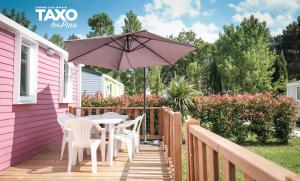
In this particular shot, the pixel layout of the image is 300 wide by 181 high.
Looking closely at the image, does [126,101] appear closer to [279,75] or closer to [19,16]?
[279,75]

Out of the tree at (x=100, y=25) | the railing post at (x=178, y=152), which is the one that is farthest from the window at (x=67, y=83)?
the tree at (x=100, y=25)

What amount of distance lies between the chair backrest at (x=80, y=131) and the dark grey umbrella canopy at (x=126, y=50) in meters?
1.32

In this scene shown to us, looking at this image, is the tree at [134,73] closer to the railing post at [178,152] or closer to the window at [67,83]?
the window at [67,83]

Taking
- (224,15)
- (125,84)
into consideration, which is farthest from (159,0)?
(125,84)

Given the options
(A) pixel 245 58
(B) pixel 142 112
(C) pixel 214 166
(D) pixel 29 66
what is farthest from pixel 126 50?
(A) pixel 245 58

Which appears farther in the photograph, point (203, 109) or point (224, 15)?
point (224, 15)

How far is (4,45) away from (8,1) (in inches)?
1453

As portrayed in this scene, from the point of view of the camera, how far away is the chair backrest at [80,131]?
13.8 ft

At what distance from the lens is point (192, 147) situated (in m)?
2.33

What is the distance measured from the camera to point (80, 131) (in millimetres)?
4230

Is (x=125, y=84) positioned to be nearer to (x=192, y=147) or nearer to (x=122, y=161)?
(x=122, y=161)

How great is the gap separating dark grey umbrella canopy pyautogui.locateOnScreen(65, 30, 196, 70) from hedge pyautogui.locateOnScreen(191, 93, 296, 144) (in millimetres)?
2391

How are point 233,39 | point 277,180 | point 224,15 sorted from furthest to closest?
1. point 224,15
2. point 233,39
3. point 277,180

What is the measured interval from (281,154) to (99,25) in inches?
868
